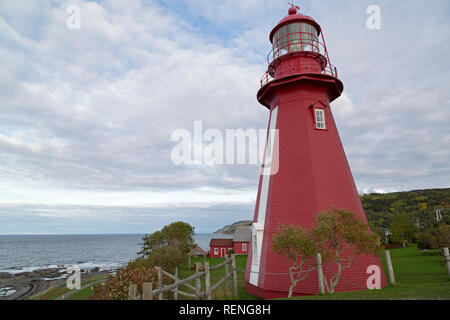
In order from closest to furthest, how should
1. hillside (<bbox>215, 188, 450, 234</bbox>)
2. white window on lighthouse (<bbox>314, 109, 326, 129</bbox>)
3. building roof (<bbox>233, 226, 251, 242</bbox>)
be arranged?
white window on lighthouse (<bbox>314, 109, 326, 129</bbox>) < building roof (<bbox>233, 226, 251, 242</bbox>) < hillside (<bbox>215, 188, 450, 234</bbox>)

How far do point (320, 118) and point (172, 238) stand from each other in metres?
26.0

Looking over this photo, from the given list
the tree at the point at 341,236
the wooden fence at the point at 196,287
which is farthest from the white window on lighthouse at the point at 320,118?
the wooden fence at the point at 196,287

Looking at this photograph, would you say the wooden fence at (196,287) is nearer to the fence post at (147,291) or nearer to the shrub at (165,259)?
the fence post at (147,291)

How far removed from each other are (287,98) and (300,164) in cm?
332

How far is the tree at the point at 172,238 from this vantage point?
102 feet

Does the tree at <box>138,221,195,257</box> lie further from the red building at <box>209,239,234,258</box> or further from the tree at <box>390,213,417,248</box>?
the tree at <box>390,213,417,248</box>

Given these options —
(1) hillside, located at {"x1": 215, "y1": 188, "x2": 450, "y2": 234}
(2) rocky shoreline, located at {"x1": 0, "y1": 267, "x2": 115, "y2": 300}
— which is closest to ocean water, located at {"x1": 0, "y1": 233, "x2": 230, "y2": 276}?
(2) rocky shoreline, located at {"x1": 0, "y1": 267, "x2": 115, "y2": 300}

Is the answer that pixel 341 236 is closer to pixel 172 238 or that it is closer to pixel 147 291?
pixel 147 291

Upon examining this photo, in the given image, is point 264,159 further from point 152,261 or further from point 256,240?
point 152,261

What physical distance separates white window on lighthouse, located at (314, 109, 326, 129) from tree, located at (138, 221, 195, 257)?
24.5 m

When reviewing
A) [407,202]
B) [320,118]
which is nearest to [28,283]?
[320,118]

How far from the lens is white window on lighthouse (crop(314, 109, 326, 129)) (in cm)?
1156

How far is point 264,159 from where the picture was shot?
12.7 m

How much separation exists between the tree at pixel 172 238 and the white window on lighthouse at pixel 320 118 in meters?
24.5
